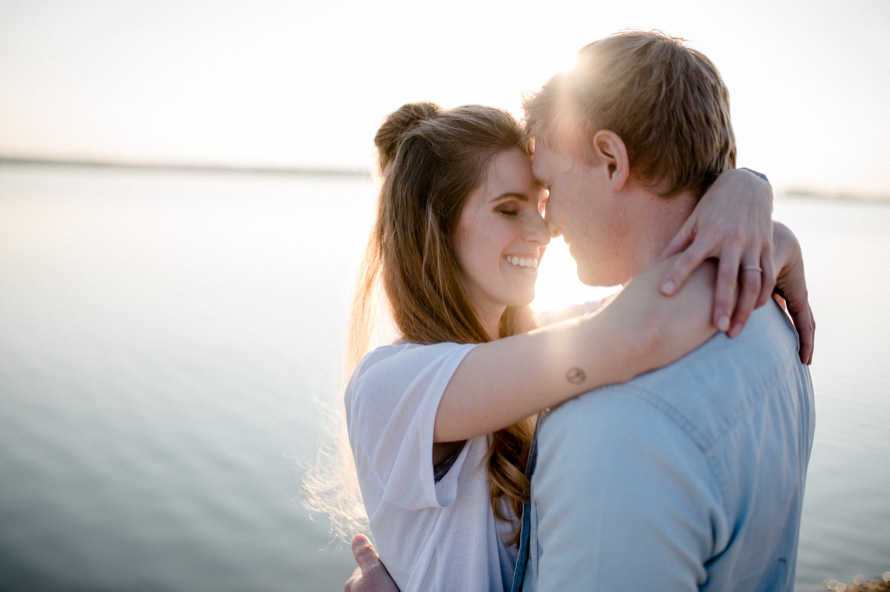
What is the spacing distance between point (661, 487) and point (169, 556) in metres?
5.63

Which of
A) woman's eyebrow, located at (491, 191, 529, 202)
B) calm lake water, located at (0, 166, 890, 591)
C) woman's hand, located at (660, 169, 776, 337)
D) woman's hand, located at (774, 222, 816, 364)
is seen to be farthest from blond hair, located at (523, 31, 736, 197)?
calm lake water, located at (0, 166, 890, 591)

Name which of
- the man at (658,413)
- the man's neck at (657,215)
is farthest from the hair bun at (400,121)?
the man's neck at (657,215)

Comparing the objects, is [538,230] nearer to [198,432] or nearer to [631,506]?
[631,506]

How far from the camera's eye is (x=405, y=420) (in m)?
1.75

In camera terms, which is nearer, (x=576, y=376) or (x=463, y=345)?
(x=576, y=376)

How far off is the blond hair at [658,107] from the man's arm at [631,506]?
73 centimetres

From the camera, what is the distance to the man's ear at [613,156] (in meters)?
1.69

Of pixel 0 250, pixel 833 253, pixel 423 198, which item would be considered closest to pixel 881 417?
pixel 423 198

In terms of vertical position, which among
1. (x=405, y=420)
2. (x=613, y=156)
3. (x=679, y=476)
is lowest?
(x=405, y=420)

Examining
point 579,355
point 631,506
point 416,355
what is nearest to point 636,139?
point 579,355

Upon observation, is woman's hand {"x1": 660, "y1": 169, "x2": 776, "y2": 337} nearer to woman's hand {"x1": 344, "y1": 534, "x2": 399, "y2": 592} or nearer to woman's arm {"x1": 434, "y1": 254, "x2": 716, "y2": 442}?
woman's arm {"x1": 434, "y1": 254, "x2": 716, "y2": 442}

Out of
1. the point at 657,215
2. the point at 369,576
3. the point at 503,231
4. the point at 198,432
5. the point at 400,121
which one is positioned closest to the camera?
the point at 657,215

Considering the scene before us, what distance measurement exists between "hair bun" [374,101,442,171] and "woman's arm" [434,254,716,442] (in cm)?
134

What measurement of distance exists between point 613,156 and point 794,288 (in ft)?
2.29
